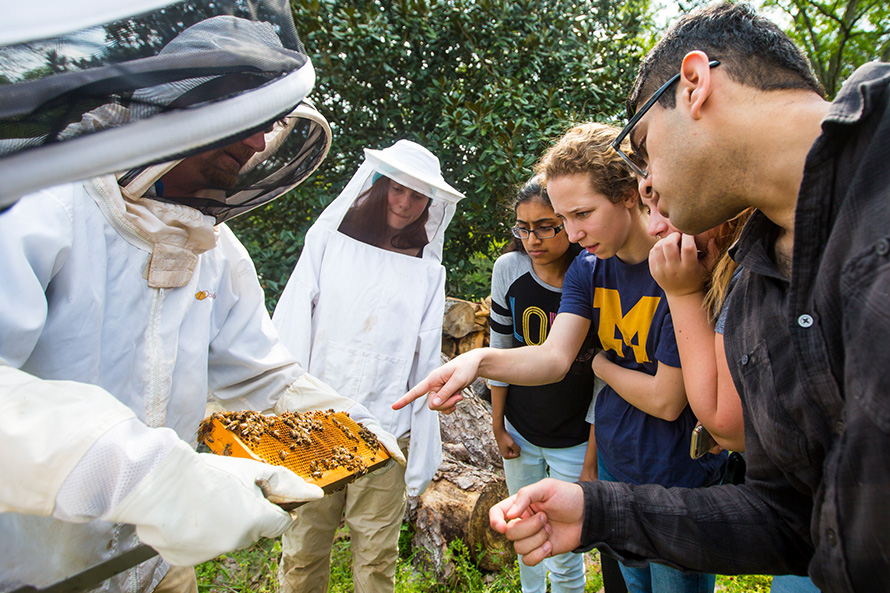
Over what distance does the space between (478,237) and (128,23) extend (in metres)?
5.05

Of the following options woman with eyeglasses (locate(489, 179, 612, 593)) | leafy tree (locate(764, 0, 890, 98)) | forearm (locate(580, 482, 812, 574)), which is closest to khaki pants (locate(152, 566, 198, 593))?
forearm (locate(580, 482, 812, 574))

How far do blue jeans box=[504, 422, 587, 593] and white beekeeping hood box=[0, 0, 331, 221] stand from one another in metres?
2.45

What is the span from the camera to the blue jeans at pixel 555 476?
2807 mm

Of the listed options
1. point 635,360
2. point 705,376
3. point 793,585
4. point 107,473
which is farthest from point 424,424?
point 107,473

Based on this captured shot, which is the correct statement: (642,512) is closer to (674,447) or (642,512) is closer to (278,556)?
(674,447)

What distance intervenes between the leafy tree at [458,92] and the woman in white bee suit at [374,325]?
1877 millimetres

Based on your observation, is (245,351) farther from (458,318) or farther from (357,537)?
(458,318)

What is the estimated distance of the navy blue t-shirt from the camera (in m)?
2.08

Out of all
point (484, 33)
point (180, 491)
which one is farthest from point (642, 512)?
point (484, 33)

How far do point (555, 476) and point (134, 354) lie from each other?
2303 millimetres

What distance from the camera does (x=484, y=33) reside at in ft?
17.7

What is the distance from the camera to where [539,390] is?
2.85m

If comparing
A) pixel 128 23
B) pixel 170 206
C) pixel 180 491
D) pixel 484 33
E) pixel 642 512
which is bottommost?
pixel 642 512

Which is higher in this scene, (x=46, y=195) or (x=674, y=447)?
(x=46, y=195)
